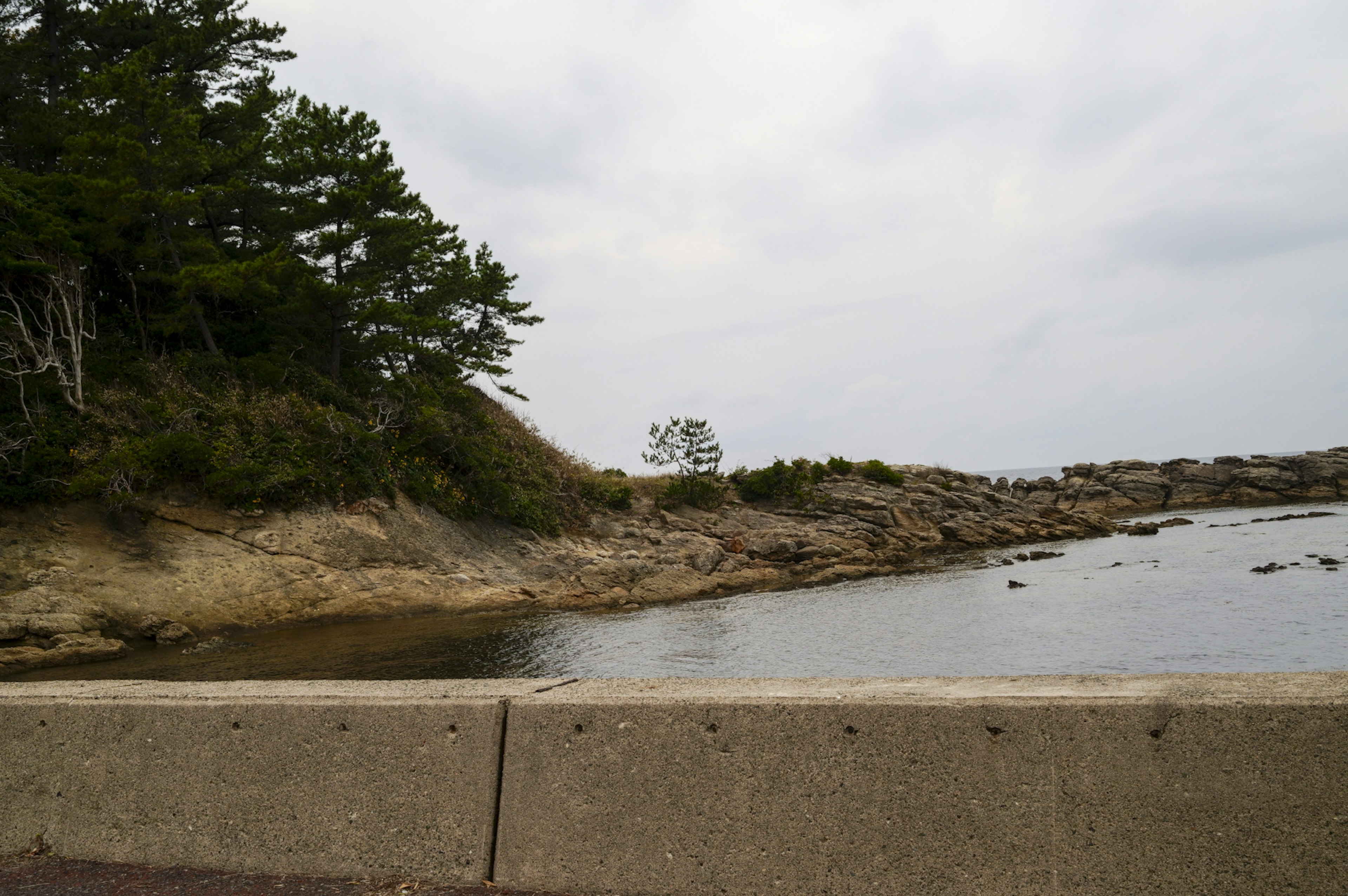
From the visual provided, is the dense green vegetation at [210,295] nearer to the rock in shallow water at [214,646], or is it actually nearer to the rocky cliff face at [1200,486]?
the rock in shallow water at [214,646]

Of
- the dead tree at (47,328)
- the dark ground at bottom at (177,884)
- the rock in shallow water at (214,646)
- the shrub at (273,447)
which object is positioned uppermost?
the dead tree at (47,328)

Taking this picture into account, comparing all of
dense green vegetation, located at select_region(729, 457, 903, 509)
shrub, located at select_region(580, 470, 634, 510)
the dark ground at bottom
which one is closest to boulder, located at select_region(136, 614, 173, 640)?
the dark ground at bottom

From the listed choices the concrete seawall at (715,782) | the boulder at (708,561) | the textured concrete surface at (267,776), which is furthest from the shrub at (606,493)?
the concrete seawall at (715,782)

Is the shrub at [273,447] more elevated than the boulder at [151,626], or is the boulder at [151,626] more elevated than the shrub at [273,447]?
the shrub at [273,447]

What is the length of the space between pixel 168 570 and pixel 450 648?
597 centimetres

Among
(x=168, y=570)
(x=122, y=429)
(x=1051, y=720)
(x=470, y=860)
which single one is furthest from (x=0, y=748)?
(x=122, y=429)

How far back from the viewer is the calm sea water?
12.5m

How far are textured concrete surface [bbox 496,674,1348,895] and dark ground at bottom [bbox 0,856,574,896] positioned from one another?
378mm

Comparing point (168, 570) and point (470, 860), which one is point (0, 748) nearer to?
point (470, 860)

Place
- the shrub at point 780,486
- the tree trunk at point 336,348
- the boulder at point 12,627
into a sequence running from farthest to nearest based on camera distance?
the shrub at point 780,486 < the tree trunk at point 336,348 < the boulder at point 12,627

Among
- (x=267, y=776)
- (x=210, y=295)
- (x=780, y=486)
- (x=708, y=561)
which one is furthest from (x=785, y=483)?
(x=267, y=776)

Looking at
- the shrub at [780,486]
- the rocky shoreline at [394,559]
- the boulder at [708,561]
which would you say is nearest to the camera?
the rocky shoreline at [394,559]

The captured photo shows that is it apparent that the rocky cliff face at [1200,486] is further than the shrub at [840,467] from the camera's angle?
Yes

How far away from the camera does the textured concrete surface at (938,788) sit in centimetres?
259
